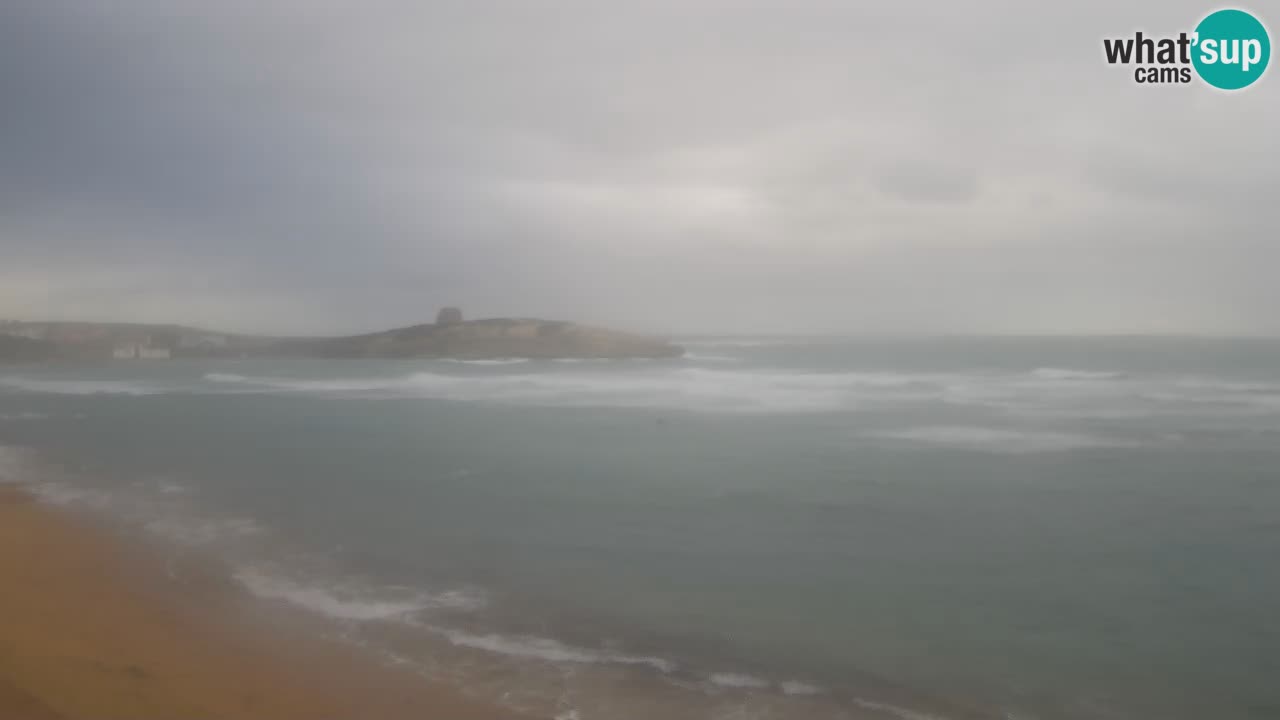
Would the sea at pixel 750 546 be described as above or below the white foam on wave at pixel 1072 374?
below

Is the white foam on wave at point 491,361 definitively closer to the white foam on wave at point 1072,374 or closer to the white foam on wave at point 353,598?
the white foam on wave at point 1072,374

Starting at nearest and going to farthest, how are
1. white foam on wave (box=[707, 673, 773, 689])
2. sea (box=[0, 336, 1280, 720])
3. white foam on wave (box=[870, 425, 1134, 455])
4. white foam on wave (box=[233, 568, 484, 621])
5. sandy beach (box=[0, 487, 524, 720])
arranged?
sandy beach (box=[0, 487, 524, 720]) < white foam on wave (box=[707, 673, 773, 689]) < sea (box=[0, 336, 1280, 720]) < white foam on wave (box=[233, 568, 484, 621]) < white foam on wave (box=[870, 425, 1134, 455])

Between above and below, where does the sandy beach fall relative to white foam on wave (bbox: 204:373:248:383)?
below

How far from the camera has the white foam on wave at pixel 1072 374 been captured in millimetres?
37594

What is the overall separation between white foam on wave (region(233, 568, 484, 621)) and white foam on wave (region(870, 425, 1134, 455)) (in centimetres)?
1256

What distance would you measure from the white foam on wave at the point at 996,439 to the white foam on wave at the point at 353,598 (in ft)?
41.2

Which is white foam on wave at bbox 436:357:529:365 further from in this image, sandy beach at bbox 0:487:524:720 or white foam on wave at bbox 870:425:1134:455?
sandy beach at bbox 0:487:524:720

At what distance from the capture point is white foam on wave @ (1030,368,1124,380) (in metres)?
37.6

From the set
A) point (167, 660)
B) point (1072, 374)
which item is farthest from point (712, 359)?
point (167, 660)

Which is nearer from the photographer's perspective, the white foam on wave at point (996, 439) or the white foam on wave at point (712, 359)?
the white foam on wave at point (996, 439)

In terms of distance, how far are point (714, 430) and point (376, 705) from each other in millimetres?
15191

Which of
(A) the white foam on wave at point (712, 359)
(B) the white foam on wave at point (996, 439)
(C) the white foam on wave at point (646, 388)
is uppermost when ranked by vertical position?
(A) the white foam on wave at point (712, 359)

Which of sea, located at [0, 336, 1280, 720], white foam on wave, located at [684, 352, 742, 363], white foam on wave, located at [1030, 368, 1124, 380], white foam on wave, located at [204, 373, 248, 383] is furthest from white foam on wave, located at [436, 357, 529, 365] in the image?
white foam on wave, located at [1030, 368, 1124, 380]

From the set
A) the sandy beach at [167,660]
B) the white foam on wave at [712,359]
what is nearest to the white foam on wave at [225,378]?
the white foam on wave at [712,359]
